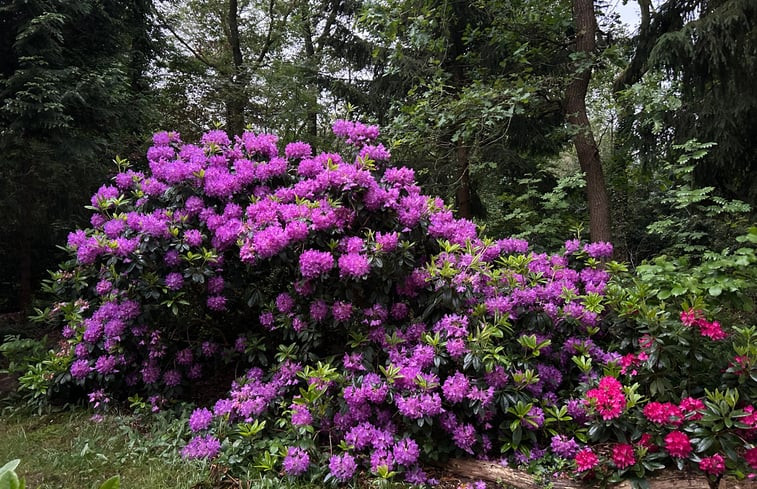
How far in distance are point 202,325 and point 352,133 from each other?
6.26ft

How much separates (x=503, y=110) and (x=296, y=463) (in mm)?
3444

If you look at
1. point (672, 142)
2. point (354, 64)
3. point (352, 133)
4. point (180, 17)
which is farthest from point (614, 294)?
point (180, 17)

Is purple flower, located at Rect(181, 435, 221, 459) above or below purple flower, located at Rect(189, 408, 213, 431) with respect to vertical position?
below

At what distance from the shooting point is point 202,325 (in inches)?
140

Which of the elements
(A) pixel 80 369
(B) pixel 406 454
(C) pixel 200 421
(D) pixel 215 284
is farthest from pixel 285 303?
(A) pixel 80 369

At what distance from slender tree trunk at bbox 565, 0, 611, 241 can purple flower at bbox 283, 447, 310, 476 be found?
4.32m

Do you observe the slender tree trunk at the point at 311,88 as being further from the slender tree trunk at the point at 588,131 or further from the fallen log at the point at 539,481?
the fallen log at the point at 539,481

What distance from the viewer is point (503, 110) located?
13.8ft

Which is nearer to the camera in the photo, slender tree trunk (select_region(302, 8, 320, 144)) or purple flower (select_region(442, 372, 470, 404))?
purple flower (select_region(442, 372, 470, 404))

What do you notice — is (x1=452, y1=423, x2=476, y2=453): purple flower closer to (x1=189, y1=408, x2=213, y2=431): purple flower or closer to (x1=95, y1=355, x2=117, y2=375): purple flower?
(x1=189, y1=408, x2=213, y2=431): purple flower

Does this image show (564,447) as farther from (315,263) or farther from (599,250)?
(315,263)

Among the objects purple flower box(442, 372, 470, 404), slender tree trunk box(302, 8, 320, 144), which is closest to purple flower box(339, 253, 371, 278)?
purple flower box(442, 372, 470, 404)

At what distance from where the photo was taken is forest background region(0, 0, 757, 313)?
4088 millimetres

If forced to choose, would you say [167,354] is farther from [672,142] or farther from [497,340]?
[672,142]
